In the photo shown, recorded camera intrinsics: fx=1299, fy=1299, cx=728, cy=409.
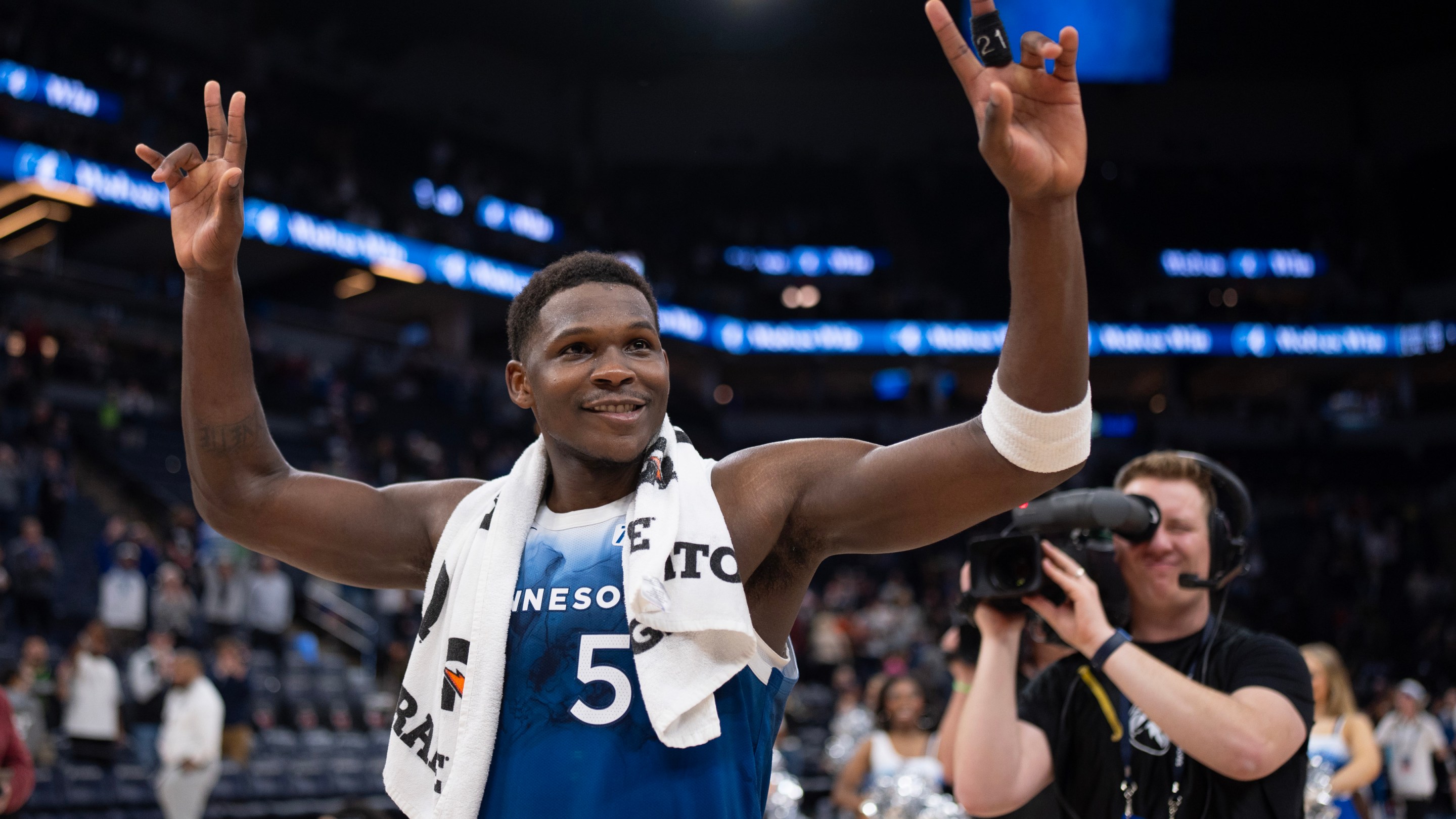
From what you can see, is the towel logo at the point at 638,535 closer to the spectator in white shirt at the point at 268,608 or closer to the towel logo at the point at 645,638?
the towel logo at the point at 645,638

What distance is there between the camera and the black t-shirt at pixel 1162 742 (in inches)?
101

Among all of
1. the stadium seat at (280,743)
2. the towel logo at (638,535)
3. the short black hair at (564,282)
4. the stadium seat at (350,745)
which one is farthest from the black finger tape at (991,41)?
the stadium seat at (350,745)

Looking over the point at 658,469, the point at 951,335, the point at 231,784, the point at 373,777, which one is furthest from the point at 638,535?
the point at 951,335

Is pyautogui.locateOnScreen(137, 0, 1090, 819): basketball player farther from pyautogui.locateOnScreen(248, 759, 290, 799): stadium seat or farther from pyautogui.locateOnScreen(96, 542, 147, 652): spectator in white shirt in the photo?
pyautogui.locateOnScreen(96, 542, 147, 652): spectator in white shirt

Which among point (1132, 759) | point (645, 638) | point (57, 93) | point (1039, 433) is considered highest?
point (57, 93)

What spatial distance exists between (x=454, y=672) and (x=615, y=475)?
0.43m

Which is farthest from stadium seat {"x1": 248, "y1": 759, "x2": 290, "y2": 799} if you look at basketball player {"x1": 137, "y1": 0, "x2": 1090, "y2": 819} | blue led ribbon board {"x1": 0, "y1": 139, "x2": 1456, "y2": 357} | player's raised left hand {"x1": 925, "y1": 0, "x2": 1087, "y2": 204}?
blue led ribbon board {"x1": 0, "y1": 139, "x2": 1456, "y2": 357}

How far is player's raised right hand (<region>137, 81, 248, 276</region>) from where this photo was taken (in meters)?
2.20

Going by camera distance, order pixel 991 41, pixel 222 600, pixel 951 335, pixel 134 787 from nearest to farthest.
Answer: pixel 991 41 → pixel 134 787 → pixel 222 600 → pixel 951 335

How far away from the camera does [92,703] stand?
8844mm

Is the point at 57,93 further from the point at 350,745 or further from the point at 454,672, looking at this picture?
the point at 454,672

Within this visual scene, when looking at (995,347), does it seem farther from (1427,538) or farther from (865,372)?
(1427,538)

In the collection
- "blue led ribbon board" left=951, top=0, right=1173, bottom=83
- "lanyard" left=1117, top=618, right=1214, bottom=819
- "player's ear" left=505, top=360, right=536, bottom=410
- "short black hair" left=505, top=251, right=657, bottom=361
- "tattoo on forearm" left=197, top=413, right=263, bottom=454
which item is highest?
"blue led ribbon board" left=951, top=0, right=1173, bottom=83

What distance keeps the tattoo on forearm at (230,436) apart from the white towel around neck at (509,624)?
0.39m
